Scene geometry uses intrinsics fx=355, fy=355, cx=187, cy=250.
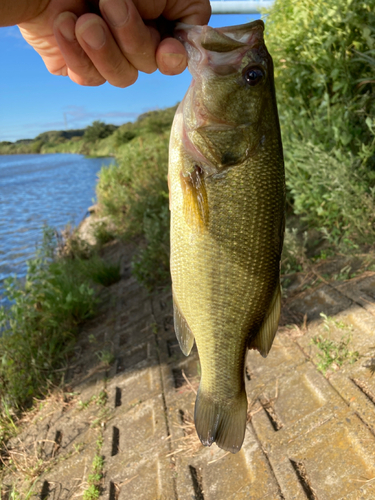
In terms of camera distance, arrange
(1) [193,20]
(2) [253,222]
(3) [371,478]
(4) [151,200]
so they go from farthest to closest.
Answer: (4) [151,200], (3) [371,478], (1) [193,20], (2) [253,222]

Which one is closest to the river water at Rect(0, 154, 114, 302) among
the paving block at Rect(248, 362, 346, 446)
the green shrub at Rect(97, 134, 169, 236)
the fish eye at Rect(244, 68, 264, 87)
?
the green shrub at Rect(97, 134, 169, 236)

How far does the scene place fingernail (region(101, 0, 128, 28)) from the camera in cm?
166

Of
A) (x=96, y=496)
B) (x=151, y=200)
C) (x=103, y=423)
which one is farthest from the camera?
(x=151, y=200)

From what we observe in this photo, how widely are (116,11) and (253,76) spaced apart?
712mm

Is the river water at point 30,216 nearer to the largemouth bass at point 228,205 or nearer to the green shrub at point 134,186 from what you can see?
the green shrub at point 134,186

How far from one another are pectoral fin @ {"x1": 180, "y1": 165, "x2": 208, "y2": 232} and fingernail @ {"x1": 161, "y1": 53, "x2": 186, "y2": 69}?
1.99 ft

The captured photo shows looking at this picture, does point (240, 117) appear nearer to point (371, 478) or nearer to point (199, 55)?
point (199, 55)

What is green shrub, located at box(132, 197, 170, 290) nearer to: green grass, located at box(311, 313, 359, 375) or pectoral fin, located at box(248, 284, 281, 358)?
green grass, located at box(311, 313, 359, 375)

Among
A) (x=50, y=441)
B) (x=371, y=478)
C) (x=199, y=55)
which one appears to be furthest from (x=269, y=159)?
(x=50, y=441)

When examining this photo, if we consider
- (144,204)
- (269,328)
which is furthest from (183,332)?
(144,204)

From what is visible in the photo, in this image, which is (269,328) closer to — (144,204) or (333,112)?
(333,112)

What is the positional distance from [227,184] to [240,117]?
0.35 metres

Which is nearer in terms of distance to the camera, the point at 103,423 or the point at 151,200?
the point at 103,423

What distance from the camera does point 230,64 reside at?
1.68 metres
